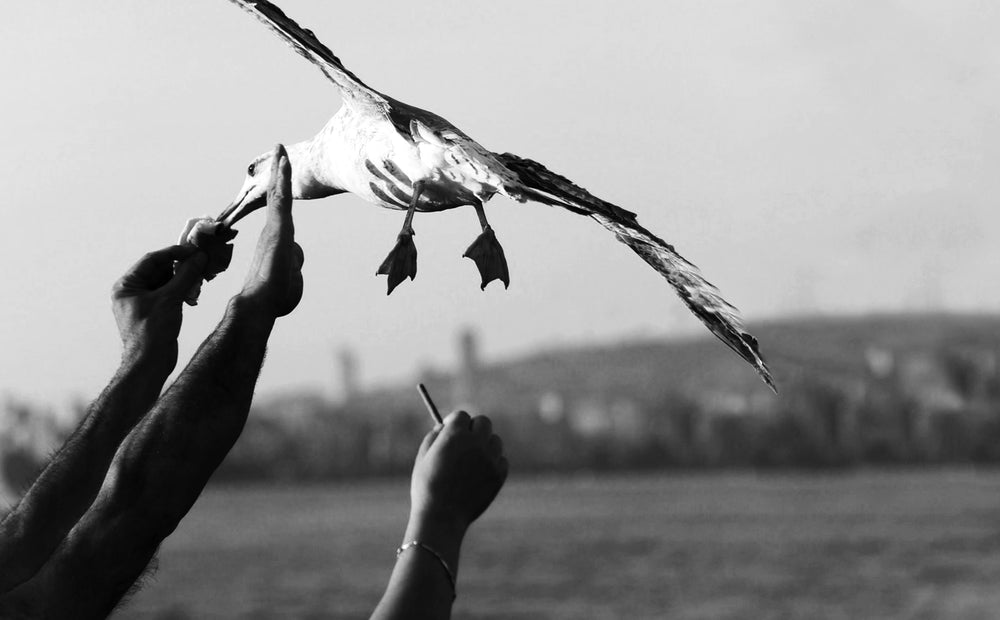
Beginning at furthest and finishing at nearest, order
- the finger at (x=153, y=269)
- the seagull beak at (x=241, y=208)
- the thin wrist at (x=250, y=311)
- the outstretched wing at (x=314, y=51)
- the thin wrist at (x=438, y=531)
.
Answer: the seagull beak at (x=241, y=208) < the outstretched wing at (x=314, y=51) < the finger at (x=153, y=269) < the thin wrist at (x=438, y=531) < the thin wrist at (x=250, y=311)

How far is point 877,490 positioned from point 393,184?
111 m

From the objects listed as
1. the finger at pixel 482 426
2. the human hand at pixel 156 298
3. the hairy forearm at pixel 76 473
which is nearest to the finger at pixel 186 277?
the human hand at pixel 156 298

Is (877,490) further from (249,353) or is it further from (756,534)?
(249,353)

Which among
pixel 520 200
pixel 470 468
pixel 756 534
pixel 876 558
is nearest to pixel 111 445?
pixel 470 468

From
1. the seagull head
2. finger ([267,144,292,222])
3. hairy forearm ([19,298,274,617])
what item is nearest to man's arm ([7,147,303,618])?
hairy forearm ([19,298,274,617])

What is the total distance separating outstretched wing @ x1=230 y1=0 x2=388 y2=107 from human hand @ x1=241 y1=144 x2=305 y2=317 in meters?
0.66

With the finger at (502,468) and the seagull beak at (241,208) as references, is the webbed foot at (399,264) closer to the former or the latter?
the finger at (502,468)

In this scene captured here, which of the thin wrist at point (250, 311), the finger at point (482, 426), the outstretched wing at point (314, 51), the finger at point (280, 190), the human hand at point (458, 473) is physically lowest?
the human hand at point (458, 473)

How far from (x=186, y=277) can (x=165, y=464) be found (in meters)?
0.98

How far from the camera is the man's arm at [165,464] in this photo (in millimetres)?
2502

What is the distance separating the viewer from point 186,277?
3490 millimetres

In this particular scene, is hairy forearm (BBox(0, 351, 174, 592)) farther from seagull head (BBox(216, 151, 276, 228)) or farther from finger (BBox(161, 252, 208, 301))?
seagull head (BBox(216, 151, 276, 228))

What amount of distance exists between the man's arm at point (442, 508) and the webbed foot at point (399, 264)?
1.20 feet

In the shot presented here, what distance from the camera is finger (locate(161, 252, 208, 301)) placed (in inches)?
136
